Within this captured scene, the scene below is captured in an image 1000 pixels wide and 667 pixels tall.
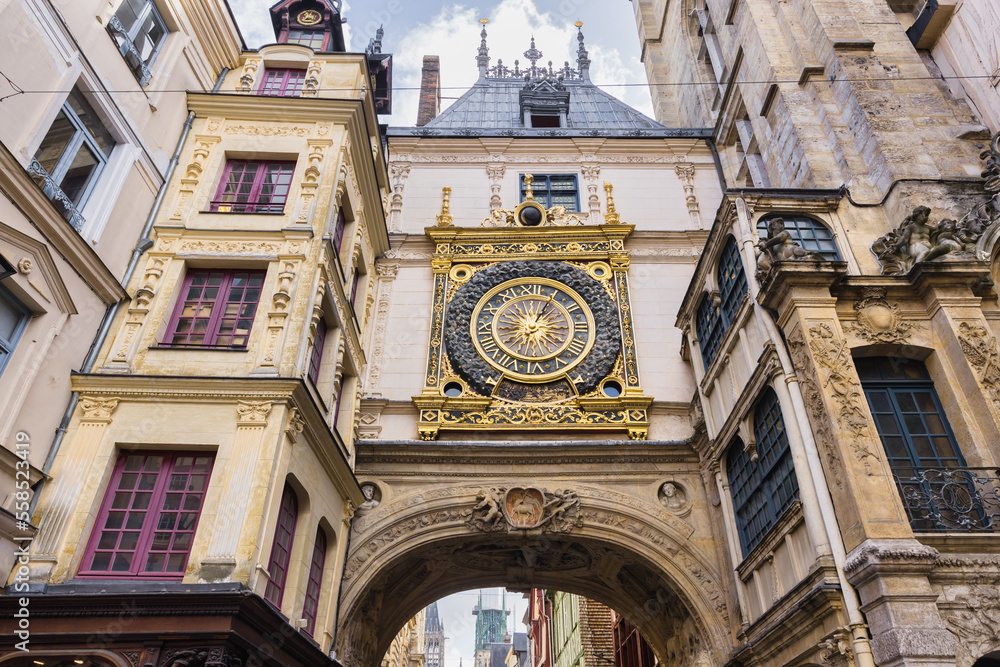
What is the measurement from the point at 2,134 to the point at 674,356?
13674mm

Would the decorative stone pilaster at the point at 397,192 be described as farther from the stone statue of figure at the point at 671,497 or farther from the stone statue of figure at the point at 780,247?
the stone statue of figure at the point at 780,247

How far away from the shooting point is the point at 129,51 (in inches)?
501

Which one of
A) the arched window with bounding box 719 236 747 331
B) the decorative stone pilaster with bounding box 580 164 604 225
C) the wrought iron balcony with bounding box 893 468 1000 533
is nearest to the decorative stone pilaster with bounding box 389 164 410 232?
the decorative stone pilaster with bounding box 580 164 604 225

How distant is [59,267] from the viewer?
1027cm

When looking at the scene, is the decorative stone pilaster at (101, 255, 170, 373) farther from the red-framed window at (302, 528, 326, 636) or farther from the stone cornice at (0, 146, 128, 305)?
Result: the red-framed window at (302, 528, 326, 636)

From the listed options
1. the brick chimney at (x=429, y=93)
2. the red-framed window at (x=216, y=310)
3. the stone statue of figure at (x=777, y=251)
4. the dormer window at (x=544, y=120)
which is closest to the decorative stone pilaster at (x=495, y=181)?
the dormer window at (x=544, y=120)

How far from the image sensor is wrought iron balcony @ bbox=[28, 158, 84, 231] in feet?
32.8

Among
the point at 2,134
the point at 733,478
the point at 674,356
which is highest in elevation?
the point at 674,356

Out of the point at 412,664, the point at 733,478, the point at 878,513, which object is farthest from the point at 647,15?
the point at 412,664

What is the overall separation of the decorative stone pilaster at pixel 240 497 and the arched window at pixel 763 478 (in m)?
7.83


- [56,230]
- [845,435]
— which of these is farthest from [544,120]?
[845,435]

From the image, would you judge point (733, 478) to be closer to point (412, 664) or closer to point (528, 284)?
point (528, 284)

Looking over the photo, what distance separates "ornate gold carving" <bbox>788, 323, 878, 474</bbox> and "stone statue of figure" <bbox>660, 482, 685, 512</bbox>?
17.9 feet

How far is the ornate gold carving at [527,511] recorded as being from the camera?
14.6 metres
